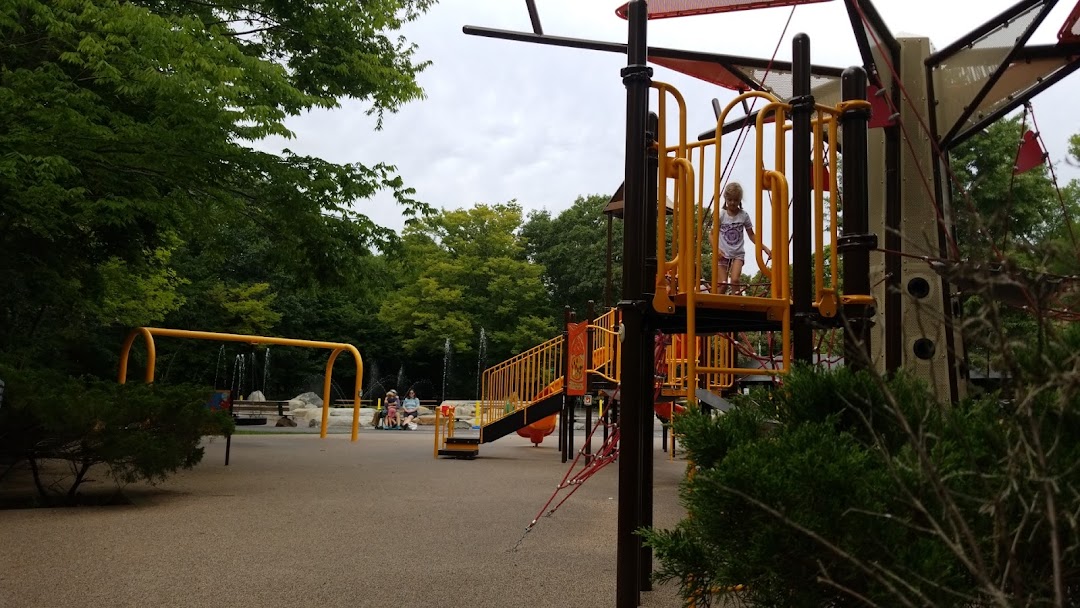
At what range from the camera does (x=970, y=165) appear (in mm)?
19125

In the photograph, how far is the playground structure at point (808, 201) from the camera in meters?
3.86

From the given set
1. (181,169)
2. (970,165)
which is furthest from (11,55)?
(970,165)

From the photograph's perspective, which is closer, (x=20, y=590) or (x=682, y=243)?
(x=682, y=243)

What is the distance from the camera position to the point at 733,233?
587 cm

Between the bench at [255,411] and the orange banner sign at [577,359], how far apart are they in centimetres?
1414

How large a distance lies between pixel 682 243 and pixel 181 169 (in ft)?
21.4

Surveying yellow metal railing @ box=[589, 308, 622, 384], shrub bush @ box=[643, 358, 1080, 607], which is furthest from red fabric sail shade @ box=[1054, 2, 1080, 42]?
yellow metal railing @ box=[589, 308, 622, 384]

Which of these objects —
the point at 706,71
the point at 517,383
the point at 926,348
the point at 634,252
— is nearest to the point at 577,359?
the point at 517,383

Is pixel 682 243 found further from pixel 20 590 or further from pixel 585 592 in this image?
pixel 20 590

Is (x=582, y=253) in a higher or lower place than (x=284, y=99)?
higher

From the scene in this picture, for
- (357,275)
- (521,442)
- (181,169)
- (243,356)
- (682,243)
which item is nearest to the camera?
(682,243)

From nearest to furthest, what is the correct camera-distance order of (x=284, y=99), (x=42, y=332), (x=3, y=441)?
(x=3, y=441) < (x=284, y=99) < (x=42, y=332)

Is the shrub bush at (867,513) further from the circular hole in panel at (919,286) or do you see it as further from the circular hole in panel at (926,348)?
the circular hole in panel at (919,286)

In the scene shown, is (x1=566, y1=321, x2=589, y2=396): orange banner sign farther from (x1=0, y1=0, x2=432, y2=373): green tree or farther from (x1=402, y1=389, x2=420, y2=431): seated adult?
(x1=402, y1=389, x2=420, y2=431): seated adult
